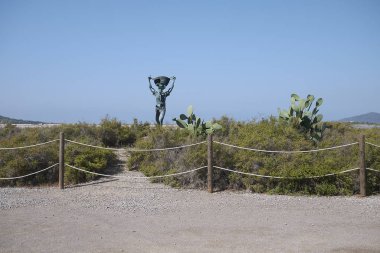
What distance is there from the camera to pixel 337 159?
909 centimetres

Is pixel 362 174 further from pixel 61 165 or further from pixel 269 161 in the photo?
pixel 61 165

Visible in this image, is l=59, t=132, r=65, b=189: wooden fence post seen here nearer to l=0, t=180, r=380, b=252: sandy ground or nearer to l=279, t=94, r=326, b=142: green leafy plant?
l=0, t=180, r=380, b=252: sandy ground

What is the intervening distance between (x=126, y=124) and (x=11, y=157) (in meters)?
5.74

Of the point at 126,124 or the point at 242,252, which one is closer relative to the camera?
the point at 242,252

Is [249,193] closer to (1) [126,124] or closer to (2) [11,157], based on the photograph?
(2) [11,157]

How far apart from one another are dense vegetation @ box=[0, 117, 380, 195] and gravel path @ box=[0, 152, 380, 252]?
1.67ft

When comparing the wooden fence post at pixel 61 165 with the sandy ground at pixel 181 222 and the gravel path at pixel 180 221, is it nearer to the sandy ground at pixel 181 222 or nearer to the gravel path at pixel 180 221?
the gravel path at pixel 180 221

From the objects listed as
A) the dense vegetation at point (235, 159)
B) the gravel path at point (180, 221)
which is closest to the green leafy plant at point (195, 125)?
the dense vegetation at point (235, 159)

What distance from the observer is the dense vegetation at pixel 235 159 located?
872 centimetres

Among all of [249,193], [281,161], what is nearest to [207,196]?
[249,193]

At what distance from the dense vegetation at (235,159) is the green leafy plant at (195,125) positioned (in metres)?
0.23

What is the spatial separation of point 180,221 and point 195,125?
5.26 meters

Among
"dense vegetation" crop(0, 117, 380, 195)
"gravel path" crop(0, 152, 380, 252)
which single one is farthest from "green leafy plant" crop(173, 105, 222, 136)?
"gravel path" crop(0, 152, 380, 252)

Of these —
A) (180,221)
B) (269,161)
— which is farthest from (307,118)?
(180,221)
